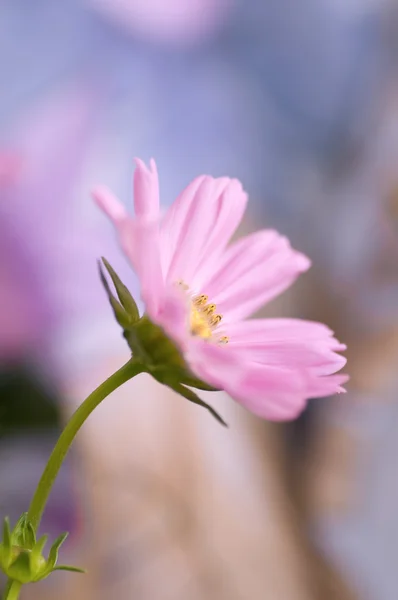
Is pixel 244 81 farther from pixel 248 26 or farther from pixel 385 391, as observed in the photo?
pixel 385 391

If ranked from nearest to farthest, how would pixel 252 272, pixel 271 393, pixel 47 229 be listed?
Answer: pixel 271 393
pixel 252 272
pixel 47 229

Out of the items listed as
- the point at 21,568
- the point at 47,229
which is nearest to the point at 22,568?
the point at 21,568

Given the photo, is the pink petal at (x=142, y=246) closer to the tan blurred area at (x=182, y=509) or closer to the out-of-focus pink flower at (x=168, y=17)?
the tan blurred area at (x=182, y=509)

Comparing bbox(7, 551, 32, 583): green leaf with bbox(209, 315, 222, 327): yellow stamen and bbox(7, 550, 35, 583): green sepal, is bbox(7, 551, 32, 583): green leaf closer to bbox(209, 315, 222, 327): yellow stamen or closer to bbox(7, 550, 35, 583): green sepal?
bbox(7, 550, 35, 583): green sepal

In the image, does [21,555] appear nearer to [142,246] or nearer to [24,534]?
[24,534]

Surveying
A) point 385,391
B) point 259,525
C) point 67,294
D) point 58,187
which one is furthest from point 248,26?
point 259,525

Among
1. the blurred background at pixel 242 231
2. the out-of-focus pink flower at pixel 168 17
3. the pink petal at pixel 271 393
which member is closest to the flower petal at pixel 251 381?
the pink petal at pixel 271 393
